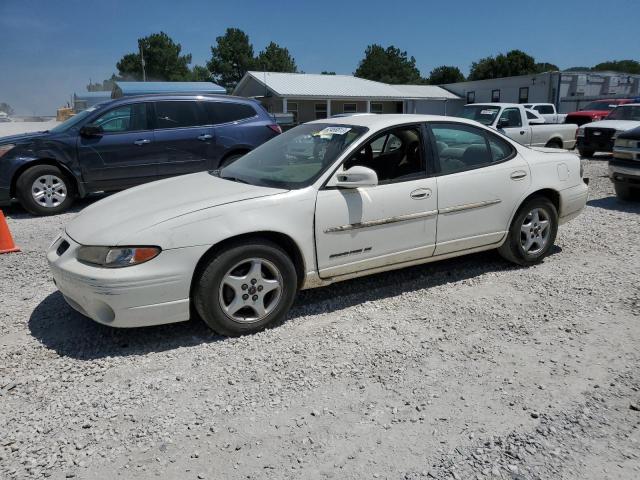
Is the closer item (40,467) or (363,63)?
(40,467)

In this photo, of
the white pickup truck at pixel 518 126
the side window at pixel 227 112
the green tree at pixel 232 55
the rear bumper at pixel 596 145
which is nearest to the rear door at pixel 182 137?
the side window at pixel 227 112

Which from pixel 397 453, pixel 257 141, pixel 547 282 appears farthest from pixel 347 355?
pixel 257 141

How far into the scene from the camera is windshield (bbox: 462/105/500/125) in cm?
1377

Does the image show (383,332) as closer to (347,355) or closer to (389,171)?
(347,355)

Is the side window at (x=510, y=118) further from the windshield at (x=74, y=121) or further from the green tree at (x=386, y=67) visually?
the green tree at (x=386, y=67)

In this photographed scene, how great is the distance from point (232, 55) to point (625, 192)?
75.8 metres

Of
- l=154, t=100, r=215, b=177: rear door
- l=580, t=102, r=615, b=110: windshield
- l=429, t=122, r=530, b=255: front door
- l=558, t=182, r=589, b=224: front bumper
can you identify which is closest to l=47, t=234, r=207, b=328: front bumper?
l=429, t=122, r=530, b=255: front door

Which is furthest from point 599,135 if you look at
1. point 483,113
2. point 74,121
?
point 74,121

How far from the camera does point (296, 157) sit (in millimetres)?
4402

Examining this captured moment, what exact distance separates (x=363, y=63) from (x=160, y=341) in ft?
303

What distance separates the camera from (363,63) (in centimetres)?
9000

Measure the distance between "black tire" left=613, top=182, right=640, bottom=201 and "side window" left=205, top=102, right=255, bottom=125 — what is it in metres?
6.34

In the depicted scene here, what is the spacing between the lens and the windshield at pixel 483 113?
45.2 feet

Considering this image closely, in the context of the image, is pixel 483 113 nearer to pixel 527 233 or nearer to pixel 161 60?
pixel 527 233
